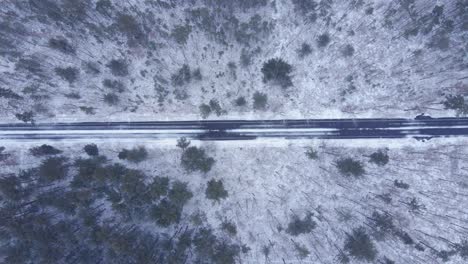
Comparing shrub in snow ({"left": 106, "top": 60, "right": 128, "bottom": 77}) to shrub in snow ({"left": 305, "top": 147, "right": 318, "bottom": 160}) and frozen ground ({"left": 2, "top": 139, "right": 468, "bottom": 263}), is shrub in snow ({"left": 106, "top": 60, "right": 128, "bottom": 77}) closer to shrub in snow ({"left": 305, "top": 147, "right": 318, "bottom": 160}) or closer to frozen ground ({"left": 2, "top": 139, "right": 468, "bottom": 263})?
frozen ground ({"left": 2, "top": 139, "right": 468, "bottom": 263})

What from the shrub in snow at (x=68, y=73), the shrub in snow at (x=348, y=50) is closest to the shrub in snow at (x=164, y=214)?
the shrub in snow at (x=68, y=73)

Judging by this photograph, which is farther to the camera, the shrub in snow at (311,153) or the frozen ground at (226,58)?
the shrub in snow at (311,153)

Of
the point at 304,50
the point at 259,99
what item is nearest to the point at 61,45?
the point at 259,99

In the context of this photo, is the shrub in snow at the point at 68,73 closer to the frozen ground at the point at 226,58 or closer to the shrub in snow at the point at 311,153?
the frozen ground at the point at 226,58

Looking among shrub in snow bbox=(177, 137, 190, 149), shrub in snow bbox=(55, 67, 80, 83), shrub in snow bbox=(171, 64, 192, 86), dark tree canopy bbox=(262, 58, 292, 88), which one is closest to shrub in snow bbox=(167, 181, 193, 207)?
shrub in snow bbox=(177, 137, 190, 149)

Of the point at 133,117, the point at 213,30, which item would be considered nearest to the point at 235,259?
the point at 133,117

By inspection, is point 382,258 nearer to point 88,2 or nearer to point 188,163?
point 188,163

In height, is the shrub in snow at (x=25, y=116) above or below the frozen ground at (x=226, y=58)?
below
